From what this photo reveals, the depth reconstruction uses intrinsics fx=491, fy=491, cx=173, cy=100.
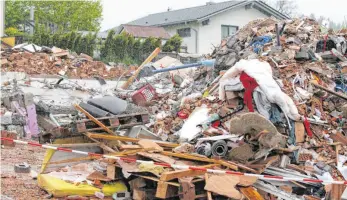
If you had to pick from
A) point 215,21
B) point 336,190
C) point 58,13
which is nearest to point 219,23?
point 215,21

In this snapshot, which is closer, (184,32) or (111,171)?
(111,171)

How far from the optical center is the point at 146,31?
1436 inches

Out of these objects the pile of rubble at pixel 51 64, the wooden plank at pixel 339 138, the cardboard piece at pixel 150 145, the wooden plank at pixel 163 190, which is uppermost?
the pile of rubble at pixel 51 64

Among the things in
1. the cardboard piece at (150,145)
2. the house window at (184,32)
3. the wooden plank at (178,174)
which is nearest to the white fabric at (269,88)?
the cardboard piece at (150,145)

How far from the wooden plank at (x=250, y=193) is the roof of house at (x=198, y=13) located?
1084 inches

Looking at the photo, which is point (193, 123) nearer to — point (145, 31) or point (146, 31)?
point (146, 31)

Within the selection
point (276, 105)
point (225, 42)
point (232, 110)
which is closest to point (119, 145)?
point (232, 110)

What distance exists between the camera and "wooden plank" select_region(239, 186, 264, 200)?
6591 mm

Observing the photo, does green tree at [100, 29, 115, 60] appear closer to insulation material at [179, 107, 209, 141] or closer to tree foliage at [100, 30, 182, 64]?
tree foliage at [100, 30, 182, 64]

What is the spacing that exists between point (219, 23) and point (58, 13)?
21.3 meters

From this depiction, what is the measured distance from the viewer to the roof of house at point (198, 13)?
34031 mm

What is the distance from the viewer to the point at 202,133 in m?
8.78

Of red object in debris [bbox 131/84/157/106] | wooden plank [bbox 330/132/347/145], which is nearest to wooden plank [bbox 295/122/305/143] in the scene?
wooden plank [bbox 330/132/347/145]

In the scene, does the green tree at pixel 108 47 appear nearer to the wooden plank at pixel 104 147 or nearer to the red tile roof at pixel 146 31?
the red tile roof at pixel 146 31
